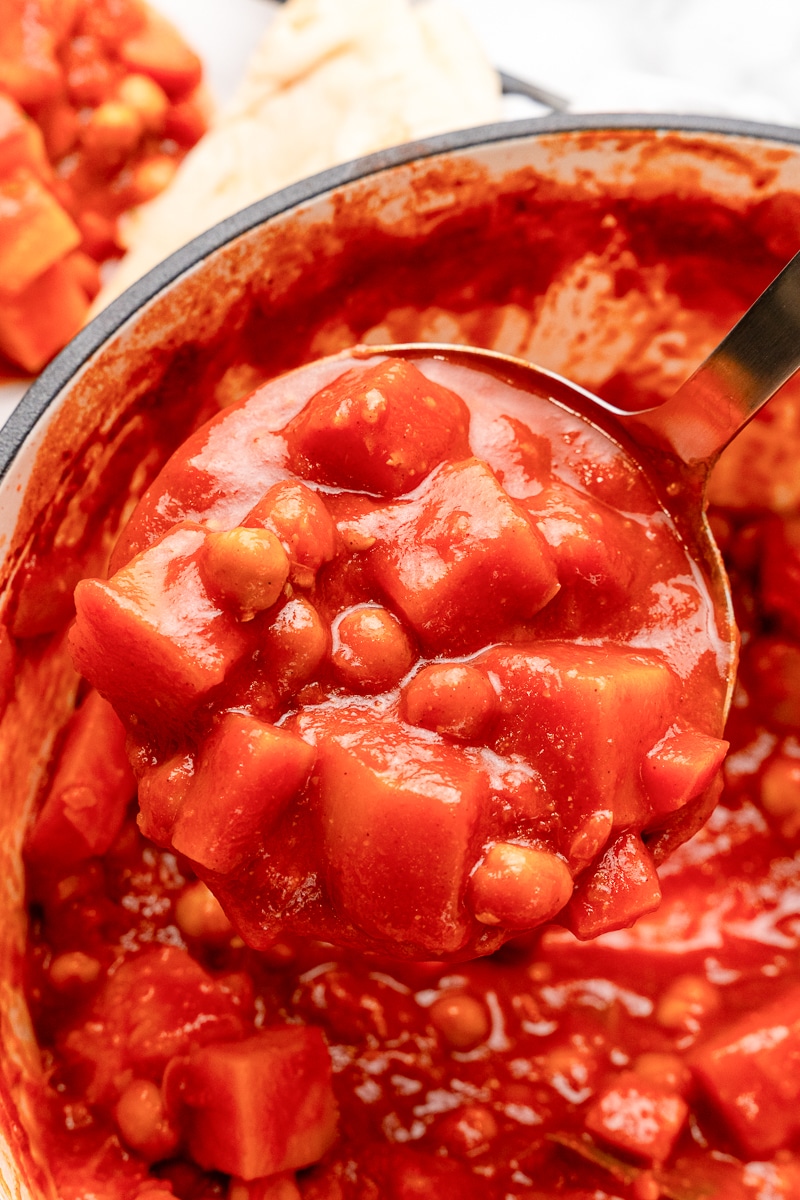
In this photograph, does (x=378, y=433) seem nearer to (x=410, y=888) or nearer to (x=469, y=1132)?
(x=410, y=888)

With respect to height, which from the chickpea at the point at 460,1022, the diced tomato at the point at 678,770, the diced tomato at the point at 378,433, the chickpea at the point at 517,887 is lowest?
the chickpea at the point at 460,1022

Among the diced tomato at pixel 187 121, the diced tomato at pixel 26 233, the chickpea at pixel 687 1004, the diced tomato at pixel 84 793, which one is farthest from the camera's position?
the diced tomato at pixel 187 121

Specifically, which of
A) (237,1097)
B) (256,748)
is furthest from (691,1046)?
(256,748)

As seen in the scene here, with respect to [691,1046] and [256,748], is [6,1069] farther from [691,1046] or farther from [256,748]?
[691,1046]

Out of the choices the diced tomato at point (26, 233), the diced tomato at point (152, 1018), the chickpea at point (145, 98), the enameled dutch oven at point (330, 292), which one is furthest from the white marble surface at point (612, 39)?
the diced tomato at point (152, 1018)

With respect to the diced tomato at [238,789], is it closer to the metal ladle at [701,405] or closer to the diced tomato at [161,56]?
the metal ladle at [701,405]

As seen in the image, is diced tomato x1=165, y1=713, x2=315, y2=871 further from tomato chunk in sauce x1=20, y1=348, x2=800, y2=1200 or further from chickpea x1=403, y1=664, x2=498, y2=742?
chickpea x1=403, y1=664, x2=498, y2=742

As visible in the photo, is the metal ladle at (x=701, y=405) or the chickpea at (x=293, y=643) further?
the metal ladle at (x=701, y=405)
